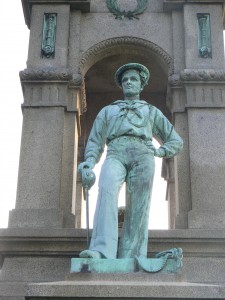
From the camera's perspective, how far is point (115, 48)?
488 inches

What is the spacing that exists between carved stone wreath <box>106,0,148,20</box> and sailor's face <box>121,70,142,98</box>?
4.67 m

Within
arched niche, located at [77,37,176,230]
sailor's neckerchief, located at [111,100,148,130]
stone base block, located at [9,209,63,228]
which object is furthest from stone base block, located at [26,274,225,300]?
arched niche, located at [77,37,176,230]

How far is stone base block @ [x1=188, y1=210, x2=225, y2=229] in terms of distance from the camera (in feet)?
32.9

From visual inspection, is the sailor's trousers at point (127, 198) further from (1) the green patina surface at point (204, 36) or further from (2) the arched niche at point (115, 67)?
(1) the green patina surface at point (204, 36)

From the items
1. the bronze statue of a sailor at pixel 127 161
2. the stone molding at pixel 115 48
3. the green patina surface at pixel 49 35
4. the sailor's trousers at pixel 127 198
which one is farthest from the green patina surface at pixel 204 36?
the sailor's trousers at pixel 127 198

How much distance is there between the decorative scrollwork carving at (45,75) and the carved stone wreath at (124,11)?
2084 mm

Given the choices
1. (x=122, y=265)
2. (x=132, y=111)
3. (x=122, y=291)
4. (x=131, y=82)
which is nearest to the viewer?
(x=122, y=291)

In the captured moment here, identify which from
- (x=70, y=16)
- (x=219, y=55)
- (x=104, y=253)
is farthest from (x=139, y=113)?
(x=70, y=16)

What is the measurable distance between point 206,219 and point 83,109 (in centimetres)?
388

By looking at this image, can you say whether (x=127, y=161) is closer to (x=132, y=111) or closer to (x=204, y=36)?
(x=132, y=111)

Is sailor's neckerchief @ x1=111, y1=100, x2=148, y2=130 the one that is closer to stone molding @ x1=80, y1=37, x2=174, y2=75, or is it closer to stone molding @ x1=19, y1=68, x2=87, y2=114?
stone molding @ x1=19, y1=68, x2=87, y2=114

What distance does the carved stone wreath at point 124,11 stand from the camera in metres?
12.5

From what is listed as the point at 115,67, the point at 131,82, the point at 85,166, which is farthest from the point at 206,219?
the point at 115,67

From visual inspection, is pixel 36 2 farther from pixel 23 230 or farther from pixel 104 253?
pixel 104 253
